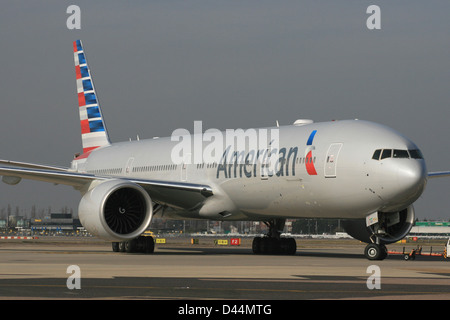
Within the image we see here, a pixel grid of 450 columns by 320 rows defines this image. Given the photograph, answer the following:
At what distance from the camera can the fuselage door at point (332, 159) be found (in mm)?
23828

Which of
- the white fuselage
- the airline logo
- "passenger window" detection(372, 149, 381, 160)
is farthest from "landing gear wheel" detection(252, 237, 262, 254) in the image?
"passenger window" detection(372, 149, 381, 160)

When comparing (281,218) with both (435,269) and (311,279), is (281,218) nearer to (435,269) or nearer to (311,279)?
(435,269)

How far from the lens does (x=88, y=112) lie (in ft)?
127

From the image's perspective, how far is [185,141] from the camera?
31750mm

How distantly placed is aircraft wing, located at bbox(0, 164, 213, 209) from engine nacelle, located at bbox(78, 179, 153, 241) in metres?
0.84

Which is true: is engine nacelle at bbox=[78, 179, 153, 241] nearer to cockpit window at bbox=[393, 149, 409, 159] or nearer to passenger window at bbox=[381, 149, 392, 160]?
passenger window at bbox=[381, 149, 392, 160]

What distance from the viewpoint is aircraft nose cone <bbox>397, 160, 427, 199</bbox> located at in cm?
2245

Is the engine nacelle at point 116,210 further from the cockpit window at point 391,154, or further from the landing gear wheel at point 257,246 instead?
the cockpit window at point 391,154

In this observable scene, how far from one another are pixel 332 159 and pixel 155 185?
685 cm

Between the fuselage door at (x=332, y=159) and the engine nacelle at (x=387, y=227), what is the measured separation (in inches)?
74.0
